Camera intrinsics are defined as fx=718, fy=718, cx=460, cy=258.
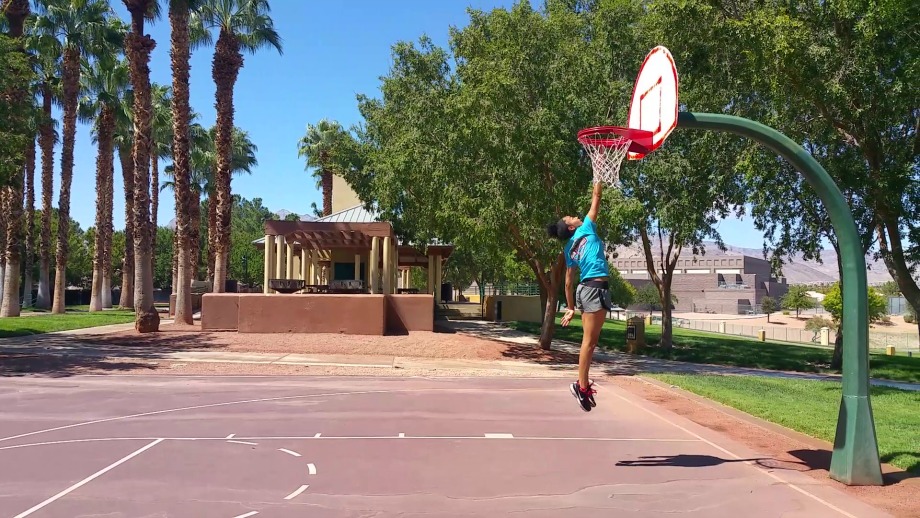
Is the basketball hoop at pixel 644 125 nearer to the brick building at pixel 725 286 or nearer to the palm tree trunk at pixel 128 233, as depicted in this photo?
the palm tree trunk at pixel 128 233

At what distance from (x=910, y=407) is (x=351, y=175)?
24238mm

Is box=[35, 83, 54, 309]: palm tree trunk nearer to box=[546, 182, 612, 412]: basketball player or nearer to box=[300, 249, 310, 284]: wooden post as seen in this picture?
box=[300, 249, 310, 284]: wooden post

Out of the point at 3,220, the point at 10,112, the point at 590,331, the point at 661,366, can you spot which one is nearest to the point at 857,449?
the point at 590,331

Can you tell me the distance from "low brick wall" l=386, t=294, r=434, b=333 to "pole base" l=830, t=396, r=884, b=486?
1902 cm

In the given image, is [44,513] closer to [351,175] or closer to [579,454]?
[579,454]

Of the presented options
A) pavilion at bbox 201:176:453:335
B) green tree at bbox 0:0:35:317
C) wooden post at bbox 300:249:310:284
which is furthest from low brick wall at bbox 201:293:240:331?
wooden post at bbox 300:249:310:284

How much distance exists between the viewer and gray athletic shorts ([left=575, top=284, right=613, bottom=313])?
24.0 ft

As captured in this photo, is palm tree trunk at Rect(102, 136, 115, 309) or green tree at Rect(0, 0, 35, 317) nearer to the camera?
green tree at Rect(0, 0, 35, 317)

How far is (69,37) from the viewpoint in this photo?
3186 centimetres

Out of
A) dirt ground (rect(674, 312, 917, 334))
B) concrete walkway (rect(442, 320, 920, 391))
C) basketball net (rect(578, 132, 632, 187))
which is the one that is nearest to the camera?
basketball net (rect(578, 132, 632, 187))

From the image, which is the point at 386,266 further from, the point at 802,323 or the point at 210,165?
the point at 802,323

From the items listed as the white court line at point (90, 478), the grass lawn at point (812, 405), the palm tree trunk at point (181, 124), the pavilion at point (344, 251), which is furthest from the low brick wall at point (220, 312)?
the white court line at point (90, 478)

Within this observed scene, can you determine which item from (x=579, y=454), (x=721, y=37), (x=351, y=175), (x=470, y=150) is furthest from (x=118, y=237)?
(x=579, y=454)

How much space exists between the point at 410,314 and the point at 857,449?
19.5 meters
